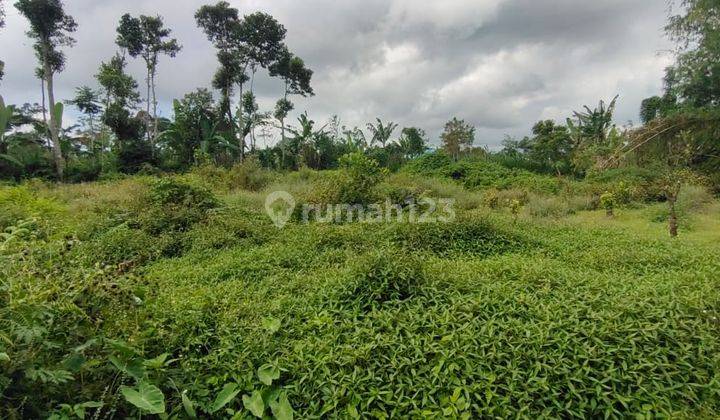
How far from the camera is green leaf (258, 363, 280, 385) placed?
2193mm

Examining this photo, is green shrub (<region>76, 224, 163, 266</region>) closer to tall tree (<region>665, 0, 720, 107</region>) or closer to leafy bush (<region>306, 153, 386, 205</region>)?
leafy bush (<region>306, 153, 386, 205</region>)

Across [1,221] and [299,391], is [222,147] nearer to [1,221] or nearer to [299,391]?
[1,221]

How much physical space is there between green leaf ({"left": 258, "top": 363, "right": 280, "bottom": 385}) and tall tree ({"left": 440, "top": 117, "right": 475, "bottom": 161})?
2460cm

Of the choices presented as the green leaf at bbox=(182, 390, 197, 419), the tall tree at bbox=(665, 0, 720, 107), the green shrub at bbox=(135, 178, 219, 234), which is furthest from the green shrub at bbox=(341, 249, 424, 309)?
the tall tree at bbox=(665, 0, 720, 107)

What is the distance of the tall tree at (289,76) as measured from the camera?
70.1 feet

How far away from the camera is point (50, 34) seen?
52.7 feet

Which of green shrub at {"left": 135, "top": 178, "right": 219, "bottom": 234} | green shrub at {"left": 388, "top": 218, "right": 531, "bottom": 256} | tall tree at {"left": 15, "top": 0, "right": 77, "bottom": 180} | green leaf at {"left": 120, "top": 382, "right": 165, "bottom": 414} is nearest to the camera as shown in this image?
green leaf at {"left": 120, "top": 382, "right": 165, "bottom": 414}

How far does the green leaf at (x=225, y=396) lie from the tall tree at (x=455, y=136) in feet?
81.3

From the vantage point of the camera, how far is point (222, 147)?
68.1 feet

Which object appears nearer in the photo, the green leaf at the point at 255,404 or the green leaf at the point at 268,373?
the green leaf at the point at 255,404

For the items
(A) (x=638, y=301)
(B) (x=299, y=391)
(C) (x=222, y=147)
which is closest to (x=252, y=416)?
(B) (x=299, y=391)

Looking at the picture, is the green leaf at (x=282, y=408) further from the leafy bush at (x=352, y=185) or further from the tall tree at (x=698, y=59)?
the tall tree at (x=698, y=59)

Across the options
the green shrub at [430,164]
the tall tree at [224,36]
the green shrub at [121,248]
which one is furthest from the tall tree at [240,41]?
the green shrub at [121,248]

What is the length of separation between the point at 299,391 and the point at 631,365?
199 cm
